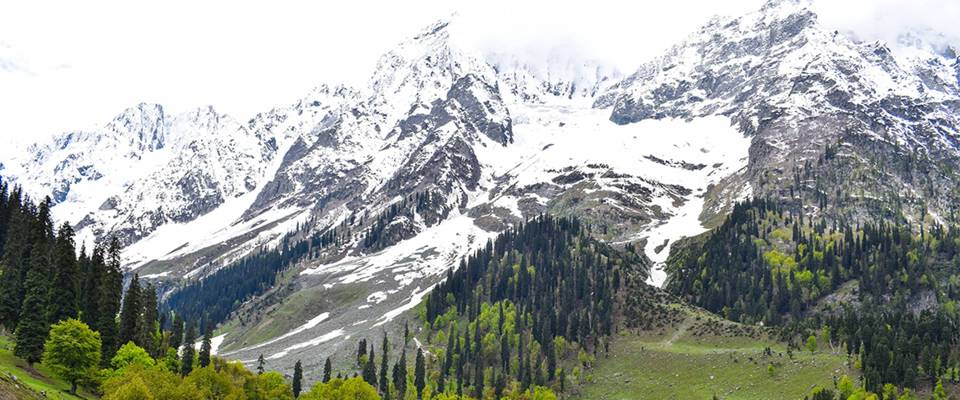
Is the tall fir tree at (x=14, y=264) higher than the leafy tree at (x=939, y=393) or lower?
higher

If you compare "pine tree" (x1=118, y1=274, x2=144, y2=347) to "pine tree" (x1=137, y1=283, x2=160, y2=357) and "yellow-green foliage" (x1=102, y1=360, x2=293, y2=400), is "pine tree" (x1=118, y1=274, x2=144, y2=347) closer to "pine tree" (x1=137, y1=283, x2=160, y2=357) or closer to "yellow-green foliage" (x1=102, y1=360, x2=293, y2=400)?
"pine tree" (x1=137, y1=283, x2=160, y2=357)

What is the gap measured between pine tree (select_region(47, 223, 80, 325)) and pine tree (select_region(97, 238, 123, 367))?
3.77m

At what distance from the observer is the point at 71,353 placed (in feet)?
347

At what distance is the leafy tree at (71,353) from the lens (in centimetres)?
10475

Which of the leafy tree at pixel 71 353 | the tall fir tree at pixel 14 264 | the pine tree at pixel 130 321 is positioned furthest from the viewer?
the pine tree at pixel 130 321

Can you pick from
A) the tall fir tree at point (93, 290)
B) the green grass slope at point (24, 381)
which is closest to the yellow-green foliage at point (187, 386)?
the green grass slope at point (24, 381)

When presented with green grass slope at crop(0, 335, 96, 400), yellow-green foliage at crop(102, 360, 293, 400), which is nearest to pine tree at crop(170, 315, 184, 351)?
yellow-green foliage at crop(102, 360, 293, 400)

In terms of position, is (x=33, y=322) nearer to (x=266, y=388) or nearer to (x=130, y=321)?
(x=130, y=321)

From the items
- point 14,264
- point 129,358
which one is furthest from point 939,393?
point 14,264

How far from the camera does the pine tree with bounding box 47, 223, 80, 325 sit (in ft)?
421

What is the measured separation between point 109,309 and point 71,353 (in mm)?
32598

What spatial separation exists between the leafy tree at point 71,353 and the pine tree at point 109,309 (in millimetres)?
16687

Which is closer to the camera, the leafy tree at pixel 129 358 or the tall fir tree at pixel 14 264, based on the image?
the leafy tree at pixel 129 358

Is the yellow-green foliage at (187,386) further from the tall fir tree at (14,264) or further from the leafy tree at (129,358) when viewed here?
the tall fir tree at (14,264)
